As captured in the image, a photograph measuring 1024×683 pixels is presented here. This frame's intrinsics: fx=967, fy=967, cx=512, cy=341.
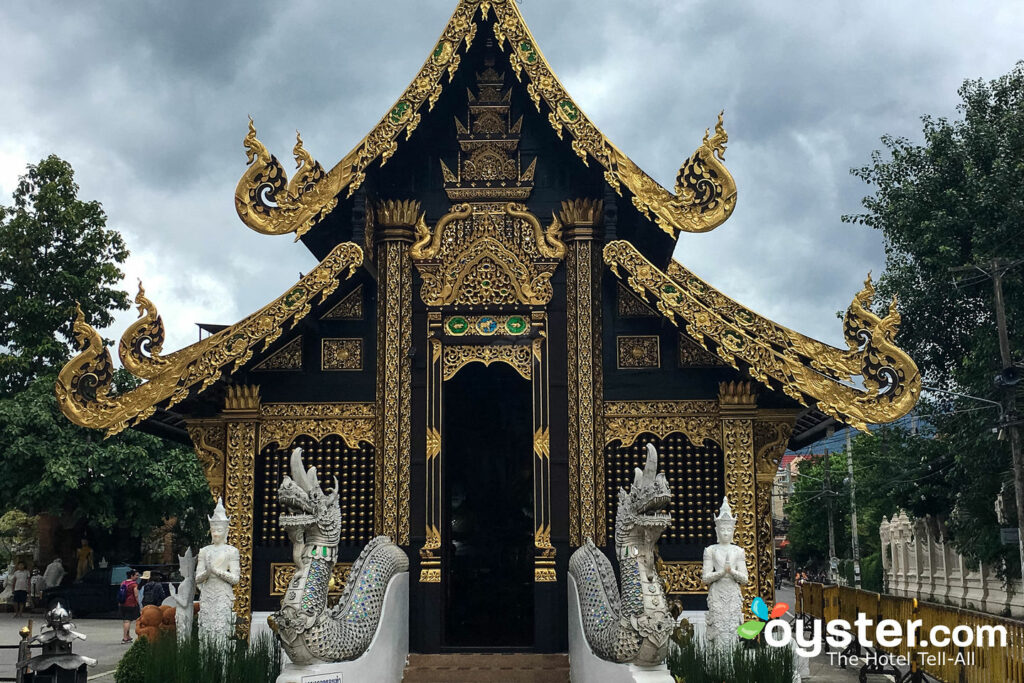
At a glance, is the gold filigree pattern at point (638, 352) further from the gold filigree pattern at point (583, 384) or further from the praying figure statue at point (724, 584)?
the praying figure statue at point (724, 584)

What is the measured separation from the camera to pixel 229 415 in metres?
10.3

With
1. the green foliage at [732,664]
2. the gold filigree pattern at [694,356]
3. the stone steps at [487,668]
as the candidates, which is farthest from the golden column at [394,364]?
the green foliage at [732,664]

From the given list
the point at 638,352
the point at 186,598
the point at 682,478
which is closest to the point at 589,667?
the point at 682,478

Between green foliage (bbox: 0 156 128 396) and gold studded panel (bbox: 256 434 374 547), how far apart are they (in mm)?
18169

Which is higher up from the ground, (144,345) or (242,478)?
(144,345)

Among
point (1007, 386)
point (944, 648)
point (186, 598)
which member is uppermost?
point (1007, 386)

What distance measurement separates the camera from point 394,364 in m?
10.3

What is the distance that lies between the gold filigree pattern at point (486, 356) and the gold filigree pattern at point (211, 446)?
8.34ft

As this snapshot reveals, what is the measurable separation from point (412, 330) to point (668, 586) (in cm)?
376

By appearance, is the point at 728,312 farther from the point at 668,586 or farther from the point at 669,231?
the point at 668,586

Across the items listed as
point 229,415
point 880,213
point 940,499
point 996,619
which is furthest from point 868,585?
point 229,415

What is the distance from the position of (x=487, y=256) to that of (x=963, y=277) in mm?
15949

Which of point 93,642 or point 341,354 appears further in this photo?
point 93,642

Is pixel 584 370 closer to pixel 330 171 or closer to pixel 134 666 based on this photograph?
pixel 330 171
